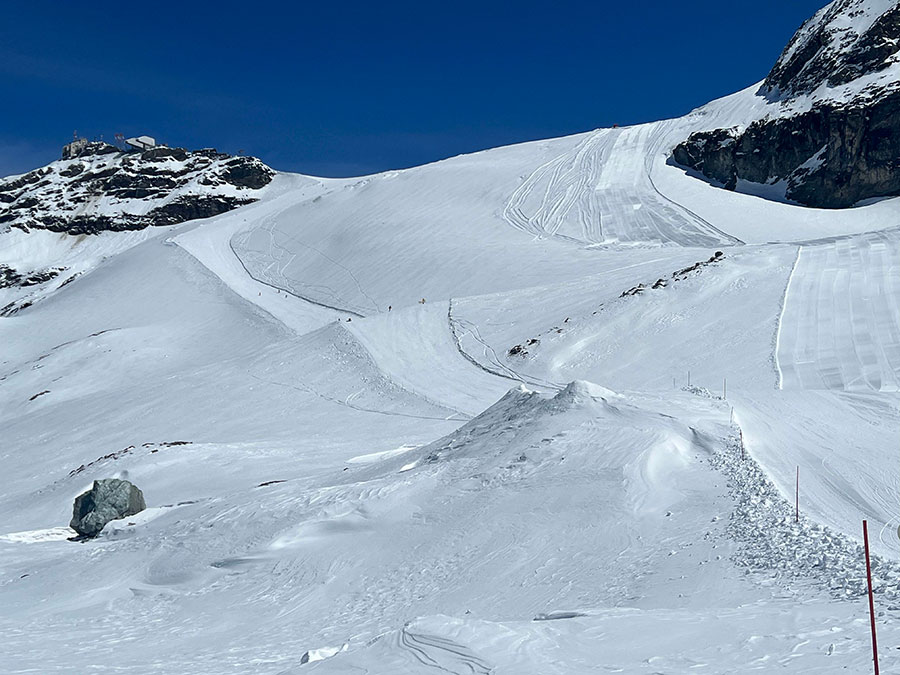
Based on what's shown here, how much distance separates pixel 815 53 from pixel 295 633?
75.1 meters

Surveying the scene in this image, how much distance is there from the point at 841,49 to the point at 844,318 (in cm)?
A: 5098

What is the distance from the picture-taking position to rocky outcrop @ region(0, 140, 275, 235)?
99250 mm

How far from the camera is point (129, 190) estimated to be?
104000mm

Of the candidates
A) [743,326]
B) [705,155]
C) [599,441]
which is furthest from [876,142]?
[599,441]

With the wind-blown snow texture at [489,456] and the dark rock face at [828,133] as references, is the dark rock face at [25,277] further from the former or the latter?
the dark rock face at [828,133]

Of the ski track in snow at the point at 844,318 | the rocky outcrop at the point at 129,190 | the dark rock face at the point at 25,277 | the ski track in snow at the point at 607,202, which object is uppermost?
the rocky outcrop at the point at 129,190

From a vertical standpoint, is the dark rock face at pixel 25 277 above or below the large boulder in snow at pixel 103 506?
above

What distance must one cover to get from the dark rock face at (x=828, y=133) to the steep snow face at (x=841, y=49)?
0.08m

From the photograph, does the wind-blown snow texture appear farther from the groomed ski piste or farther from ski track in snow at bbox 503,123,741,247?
ski track in snow at bbox 503,123,741,247

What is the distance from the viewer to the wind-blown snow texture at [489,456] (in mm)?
8562

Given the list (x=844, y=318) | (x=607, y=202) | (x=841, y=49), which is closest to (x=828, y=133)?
(x=841, y=49)

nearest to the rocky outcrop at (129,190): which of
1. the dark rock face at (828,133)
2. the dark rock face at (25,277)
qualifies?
the dark rock face at (25,277)

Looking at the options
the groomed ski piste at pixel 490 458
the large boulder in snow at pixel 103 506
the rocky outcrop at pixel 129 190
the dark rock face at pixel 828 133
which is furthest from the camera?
the rocky outcrop at pixel 129 190

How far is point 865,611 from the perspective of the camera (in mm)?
7082
